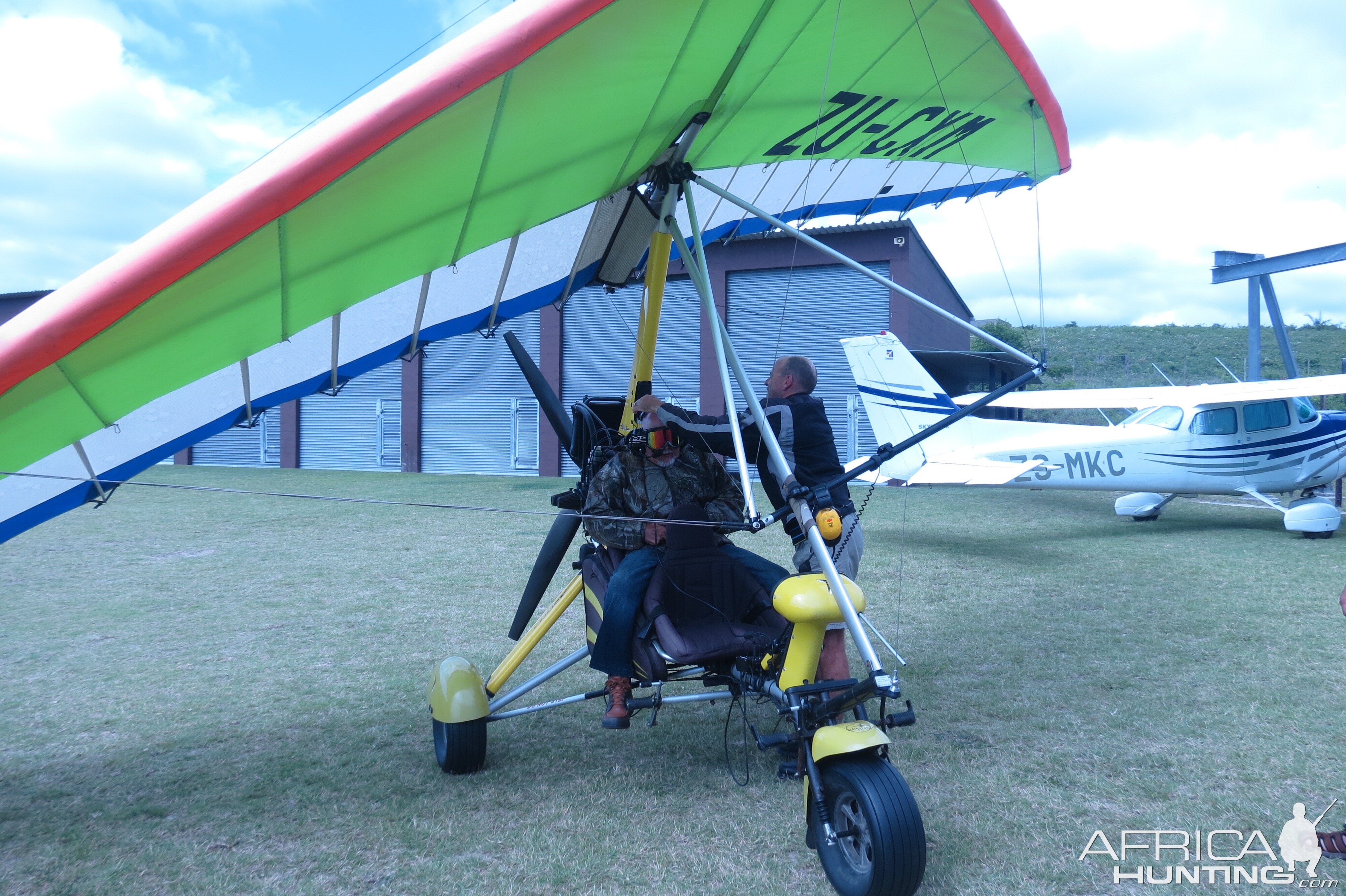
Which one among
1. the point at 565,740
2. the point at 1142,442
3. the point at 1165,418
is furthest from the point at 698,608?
the point at 1165,418

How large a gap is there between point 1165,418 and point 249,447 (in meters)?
27.4

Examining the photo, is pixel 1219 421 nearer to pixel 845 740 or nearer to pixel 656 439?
pixel 656 439

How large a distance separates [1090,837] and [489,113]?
10.6 ft

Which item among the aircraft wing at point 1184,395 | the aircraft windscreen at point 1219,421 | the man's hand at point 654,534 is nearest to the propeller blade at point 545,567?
the man's hand at point 654,534

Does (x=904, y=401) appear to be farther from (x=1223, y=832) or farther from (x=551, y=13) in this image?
(x=551, y=13)

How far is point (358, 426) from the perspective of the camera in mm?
25312

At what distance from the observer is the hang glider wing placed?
211 centimetres

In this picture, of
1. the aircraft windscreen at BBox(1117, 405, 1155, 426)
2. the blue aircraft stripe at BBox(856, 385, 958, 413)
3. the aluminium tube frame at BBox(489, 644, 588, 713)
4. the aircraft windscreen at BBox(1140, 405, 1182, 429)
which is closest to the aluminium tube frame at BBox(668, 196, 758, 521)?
the aluminium tube frame at BBox(489, 644, 588, 713)

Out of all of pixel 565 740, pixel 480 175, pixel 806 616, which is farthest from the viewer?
pixel 565 740

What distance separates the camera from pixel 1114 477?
1134cm

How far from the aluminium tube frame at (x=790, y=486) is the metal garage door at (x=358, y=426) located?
2220 centimetres

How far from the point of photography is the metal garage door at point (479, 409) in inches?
901

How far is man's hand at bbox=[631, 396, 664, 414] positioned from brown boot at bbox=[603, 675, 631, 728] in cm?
113

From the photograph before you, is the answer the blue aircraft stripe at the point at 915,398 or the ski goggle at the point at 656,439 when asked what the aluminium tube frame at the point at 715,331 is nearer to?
the ski goggle at the point at 656,439
